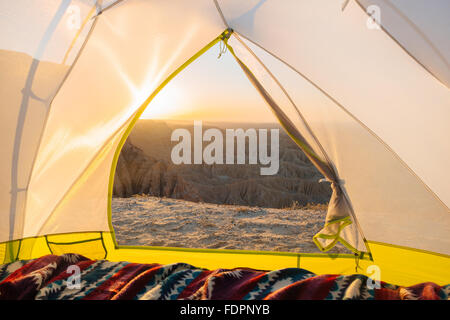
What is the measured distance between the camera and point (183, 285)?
1640 millimetres

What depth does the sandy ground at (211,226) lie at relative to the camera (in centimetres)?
382

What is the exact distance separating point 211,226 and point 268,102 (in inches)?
98.6

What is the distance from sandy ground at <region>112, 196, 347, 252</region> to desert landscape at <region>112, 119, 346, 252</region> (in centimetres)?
1

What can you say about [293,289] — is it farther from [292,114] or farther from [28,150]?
[28,150]

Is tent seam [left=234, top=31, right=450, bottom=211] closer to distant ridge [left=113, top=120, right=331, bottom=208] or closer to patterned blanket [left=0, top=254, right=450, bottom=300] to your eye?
patterned blanket [left=0, top=254, right=450, bottom=300]

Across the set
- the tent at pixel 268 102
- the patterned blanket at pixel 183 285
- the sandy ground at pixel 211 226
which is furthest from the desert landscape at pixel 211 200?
the patterned blanket at pixel 183 285

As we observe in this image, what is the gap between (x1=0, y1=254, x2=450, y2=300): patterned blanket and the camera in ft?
4.92

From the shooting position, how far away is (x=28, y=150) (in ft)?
6.53

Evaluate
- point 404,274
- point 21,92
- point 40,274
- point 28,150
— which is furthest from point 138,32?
point 404,274

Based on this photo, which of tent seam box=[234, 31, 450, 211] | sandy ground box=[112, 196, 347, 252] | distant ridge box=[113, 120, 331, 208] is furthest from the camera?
distant ridge box=[113, 120, 331, 208]

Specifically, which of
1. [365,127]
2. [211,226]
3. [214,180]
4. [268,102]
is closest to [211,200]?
[214,180]
